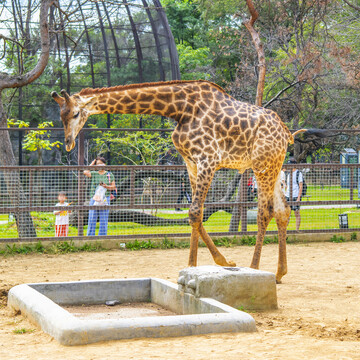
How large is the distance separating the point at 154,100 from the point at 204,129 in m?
0.68

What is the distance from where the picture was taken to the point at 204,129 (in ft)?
23.4

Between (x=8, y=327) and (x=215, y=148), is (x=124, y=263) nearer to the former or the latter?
(x=215, y=148)

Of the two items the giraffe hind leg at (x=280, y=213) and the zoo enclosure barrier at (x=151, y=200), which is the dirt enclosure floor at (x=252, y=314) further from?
the zoo enclosure barrier at (x=151, y=200)

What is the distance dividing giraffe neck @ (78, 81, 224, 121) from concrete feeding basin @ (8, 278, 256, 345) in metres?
1.98

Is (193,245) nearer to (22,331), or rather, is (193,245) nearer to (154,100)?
(154,100)

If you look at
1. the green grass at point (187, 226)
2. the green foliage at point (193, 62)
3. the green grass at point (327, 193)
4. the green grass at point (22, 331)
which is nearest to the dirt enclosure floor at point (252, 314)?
the green grass at point (22, 331)

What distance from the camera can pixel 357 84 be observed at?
19.8 metres

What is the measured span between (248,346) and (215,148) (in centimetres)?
316

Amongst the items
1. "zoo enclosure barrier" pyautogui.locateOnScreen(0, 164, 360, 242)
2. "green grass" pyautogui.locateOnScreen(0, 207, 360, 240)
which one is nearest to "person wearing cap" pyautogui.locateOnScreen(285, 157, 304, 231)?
"zoo enclosure barrier" pyautogui.locateOnScreen(0, 164, 360, 242)

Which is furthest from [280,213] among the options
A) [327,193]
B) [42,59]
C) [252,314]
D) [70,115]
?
[42,59]

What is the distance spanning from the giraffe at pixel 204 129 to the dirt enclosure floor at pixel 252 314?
3.50 feet

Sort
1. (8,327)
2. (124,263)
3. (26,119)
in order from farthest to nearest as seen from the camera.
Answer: (26,119), (124,263), (8,327)

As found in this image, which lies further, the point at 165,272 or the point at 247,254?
the point at 247,254

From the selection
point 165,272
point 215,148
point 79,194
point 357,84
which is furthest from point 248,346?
point 357,84
